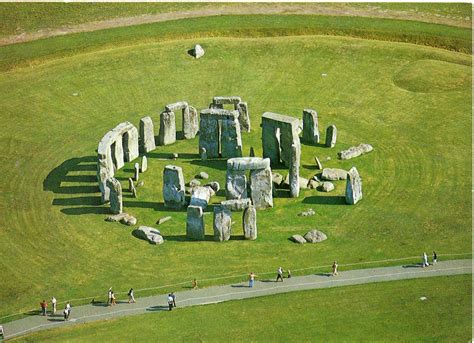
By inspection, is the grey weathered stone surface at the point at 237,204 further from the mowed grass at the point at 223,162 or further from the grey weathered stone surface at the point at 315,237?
the grey weathered stone surface at the point at 315,237

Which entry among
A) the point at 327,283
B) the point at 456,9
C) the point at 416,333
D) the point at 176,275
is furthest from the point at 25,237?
the point at 456,9

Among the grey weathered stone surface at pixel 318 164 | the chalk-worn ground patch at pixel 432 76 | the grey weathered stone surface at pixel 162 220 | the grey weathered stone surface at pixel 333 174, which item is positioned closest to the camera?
the grey weathered stone surface at pixel 162 220

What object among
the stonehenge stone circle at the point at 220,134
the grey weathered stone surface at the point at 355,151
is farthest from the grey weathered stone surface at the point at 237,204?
the grey weathered stone surface at the point at 355,151

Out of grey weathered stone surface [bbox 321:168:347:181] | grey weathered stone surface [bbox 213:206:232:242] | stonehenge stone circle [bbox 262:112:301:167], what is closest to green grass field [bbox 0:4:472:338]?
grey weathered stone surface [bbox 213:206:232:242]

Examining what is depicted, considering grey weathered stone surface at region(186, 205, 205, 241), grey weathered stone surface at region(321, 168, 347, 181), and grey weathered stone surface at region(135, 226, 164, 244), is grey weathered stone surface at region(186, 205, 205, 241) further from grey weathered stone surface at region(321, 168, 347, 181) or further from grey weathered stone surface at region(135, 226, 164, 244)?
grey weathered stone surface at region(321, 168, 347, 181)

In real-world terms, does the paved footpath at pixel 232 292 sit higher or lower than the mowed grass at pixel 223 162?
lower

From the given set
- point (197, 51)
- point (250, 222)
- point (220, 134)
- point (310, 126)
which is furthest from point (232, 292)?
point (197, 51)

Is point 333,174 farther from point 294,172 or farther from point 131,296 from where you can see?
point 131,296

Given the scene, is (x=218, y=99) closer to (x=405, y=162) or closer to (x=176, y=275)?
(x=405, y=162)
